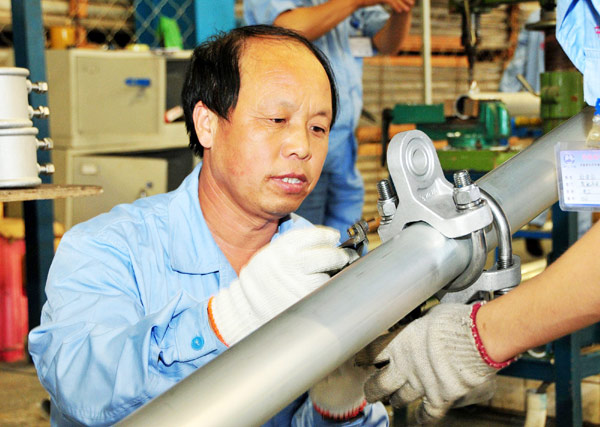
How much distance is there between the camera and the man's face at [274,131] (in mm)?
1396

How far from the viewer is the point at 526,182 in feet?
2.68

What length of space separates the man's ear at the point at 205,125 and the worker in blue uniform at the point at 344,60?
145 centimetres

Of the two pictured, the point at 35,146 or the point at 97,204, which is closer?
the point at 35,146

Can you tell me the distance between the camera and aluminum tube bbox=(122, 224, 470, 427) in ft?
1.79

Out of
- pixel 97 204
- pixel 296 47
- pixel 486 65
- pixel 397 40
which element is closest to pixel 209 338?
pixel 296 47

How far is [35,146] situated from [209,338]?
4.58 ft

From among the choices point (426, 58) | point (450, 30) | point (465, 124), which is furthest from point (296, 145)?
point (450, 30)

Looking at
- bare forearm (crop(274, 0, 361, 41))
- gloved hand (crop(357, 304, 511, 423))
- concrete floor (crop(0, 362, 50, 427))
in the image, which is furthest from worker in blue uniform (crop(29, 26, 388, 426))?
concrete floor (crop(0, 362, 50, 427))

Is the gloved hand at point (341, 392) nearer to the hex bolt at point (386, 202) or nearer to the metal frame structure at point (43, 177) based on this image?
the hex bolt at point (386, 202)

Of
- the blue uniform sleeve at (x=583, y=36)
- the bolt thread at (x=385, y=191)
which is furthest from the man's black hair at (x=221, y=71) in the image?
the bolt thread at (x=385, y=191)

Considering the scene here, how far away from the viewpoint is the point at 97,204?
12.4 feet

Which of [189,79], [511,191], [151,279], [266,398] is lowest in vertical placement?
[151,279]

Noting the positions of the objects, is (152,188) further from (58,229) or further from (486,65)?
(486,65)

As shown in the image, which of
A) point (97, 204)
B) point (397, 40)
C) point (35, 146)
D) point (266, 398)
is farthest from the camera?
point (97, 204)
